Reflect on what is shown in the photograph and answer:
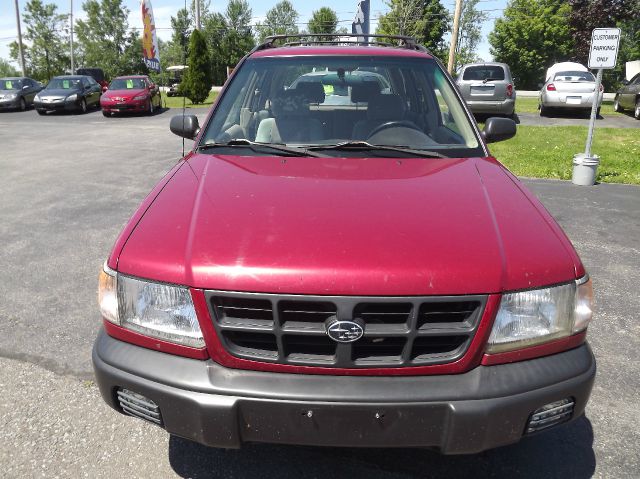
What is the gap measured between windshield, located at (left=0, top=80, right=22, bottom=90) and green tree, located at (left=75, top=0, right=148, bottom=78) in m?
39.8

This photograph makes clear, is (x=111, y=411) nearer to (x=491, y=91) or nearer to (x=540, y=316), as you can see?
(x=540, y=316)

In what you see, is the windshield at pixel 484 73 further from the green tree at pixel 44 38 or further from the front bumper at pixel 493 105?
the green tree at pixel 44 38

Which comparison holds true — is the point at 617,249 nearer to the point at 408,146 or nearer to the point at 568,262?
the point at 408,146

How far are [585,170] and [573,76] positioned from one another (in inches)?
386

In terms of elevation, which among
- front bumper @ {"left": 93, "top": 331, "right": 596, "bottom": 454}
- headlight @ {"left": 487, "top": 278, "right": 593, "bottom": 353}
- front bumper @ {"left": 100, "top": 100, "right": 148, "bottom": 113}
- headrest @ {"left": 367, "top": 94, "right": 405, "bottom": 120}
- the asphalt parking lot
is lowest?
the asphalt parking lot

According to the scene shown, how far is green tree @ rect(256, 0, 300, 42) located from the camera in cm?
7612

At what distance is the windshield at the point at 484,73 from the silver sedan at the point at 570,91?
1.85 m

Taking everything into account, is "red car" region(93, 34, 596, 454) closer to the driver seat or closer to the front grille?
the front grille

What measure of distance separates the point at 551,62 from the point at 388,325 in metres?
61.3

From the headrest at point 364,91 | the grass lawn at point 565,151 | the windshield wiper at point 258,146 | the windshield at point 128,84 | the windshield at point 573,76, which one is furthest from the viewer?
the windshield at point 128,84

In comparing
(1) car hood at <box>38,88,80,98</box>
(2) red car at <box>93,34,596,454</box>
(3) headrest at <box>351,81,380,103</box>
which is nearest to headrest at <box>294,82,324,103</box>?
(3) headrest at <box>351,81,380,103</box>

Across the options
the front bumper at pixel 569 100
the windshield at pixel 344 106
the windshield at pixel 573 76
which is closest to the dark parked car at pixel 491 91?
the front bumper at pixel 569 100

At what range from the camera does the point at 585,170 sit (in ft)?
26.4

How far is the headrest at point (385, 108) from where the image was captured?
3281 millimetres
